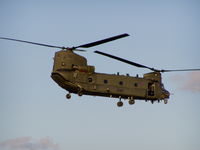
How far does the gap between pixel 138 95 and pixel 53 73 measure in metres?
11.3

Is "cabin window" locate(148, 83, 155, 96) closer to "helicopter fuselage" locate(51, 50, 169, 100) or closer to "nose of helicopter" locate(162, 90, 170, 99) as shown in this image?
"helicopter fuselage" locate(51, 50, 169, 100)

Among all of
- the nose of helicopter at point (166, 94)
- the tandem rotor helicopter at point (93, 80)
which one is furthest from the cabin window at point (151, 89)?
the nose of helicopter at point (166, 94)

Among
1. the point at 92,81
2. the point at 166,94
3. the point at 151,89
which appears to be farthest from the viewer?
the point at 166,94

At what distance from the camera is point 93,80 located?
5353 centimetres

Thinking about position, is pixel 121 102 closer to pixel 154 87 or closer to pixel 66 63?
pixel 154 87

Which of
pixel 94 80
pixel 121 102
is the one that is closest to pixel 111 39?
pixel 94 80

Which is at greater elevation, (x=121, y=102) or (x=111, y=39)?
(x=111, y=39)

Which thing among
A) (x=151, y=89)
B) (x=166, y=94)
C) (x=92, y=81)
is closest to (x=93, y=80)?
(x=92, y=81)

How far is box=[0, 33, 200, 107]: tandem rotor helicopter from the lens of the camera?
52.2 m

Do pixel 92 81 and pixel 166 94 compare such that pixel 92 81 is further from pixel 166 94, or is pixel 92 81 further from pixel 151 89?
pixel 166 94

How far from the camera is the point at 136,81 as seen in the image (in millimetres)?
56562

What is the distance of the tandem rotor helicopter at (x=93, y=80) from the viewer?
52188mm

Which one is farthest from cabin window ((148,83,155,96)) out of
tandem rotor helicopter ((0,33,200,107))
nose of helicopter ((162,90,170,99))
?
nose of helicopter ((162,90,170,99))

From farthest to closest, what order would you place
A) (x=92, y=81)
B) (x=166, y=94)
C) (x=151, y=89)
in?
1. (x=166, y=94)
2. (x=151, y=89)
3. (x=92, y=81)
